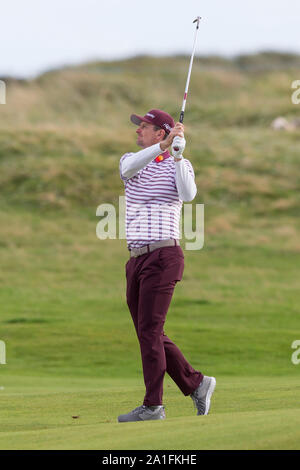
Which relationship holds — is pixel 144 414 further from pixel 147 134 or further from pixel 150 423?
pixel 147 134

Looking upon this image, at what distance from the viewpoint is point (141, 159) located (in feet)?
22.9

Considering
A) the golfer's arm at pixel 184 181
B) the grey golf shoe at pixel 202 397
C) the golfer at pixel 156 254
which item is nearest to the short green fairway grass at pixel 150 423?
the grey golf shoe at pixel 202 397

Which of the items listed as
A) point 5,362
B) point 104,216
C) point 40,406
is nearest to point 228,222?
point 104,216

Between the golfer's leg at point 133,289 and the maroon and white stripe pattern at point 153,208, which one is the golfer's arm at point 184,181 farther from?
the golfer's leg at point 133,289

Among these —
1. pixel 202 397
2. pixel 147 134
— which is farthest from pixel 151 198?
pixel 202 397

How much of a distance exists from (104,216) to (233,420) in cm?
3035

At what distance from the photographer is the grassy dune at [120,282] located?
7.28 meters

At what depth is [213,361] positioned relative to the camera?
16.4m

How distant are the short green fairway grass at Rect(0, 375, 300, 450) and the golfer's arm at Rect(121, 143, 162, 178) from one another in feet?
5.75

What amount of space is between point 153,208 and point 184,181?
13.0 inches

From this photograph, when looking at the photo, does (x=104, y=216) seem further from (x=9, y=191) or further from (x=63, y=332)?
(x=63, y=332)

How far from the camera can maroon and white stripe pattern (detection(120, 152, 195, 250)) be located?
7035 mm

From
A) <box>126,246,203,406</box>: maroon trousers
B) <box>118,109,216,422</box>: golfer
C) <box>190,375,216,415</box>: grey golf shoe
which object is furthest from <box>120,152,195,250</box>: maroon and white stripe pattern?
<box>190,375,216,415</box>: grey golf shoe

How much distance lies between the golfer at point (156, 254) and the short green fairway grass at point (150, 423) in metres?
0.29
